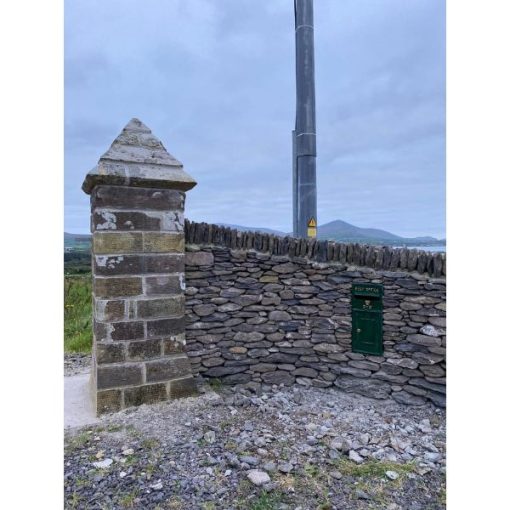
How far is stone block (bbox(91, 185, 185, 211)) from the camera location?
11.7 feet

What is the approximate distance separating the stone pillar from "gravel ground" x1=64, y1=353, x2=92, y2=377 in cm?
203

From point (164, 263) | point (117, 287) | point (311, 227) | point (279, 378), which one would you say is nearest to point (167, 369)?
point (117, 287)

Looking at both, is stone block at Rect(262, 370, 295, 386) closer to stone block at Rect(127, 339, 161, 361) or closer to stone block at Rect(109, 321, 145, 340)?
stone block at Rect(127, 339, 161, 361)

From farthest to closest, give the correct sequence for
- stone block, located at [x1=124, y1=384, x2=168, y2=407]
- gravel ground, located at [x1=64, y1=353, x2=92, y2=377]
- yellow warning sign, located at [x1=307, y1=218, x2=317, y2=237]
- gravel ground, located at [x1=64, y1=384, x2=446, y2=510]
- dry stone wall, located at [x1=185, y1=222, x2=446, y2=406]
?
gravel ground, located at [x1=64, y1=353, x2=92, y2=377] < yellow warning sign, located at [x1=307, y1=218, x2=317, y2=237] < dry stone wall, located at [x1=185, y1=222, x2=446, y2=406] < stone block, located at [x1=124, y1=384, x2=168, y2=407] < gravel ground, located at [x1=64, y1=384, x2=446, y2=510]

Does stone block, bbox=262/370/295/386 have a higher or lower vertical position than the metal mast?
lower

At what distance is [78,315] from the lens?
811 cm

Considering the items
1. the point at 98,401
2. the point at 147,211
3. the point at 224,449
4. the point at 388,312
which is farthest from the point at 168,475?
the point at 388,312

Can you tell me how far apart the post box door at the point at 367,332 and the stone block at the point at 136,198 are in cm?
257

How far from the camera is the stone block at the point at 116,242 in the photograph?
3.54 metres

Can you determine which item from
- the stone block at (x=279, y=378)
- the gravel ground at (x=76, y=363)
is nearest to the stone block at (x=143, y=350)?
the stone block at (x=279, y=378)

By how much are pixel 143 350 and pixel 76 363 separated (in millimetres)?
2960

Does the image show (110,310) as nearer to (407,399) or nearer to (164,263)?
(164,263)

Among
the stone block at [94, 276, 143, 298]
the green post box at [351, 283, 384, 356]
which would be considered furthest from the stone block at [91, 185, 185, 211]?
the green post box at [351, 283, 384, 356]

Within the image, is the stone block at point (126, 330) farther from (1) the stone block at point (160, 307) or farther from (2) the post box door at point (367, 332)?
(2) the post box door at point (367, 332)
